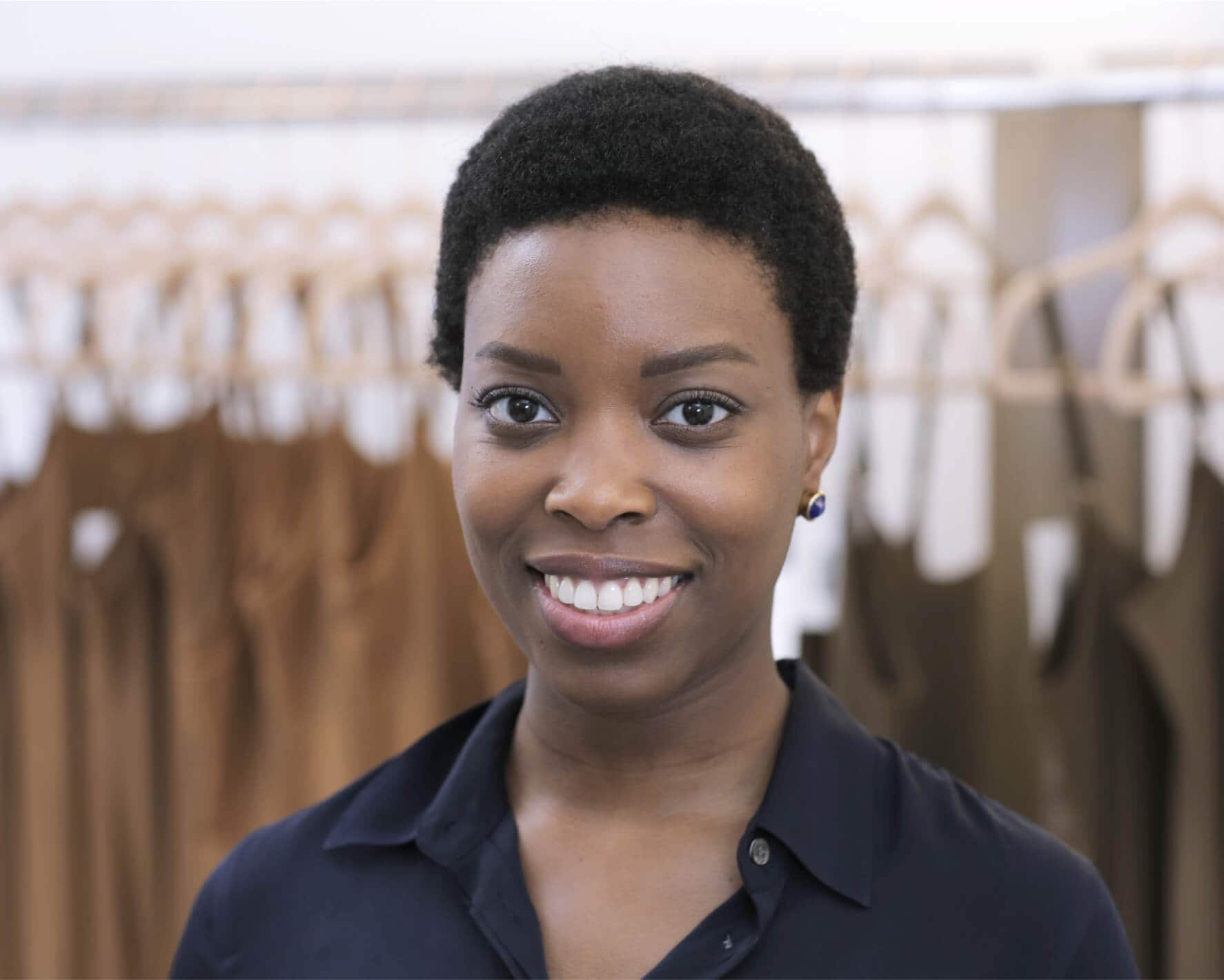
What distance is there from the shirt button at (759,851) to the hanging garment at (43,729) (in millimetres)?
911

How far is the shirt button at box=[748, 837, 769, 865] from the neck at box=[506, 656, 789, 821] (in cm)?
4

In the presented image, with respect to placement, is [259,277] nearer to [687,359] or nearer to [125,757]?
[125,757]

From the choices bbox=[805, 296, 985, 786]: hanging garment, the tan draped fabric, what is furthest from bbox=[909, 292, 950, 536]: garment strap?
the tan draped fabric

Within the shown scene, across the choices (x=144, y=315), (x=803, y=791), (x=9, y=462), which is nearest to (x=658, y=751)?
(x=803, y=791)

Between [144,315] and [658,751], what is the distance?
933mm

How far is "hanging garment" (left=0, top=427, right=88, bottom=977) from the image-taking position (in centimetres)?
133

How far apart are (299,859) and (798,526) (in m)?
0.91

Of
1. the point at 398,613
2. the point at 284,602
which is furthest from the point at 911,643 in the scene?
the point at 284,602

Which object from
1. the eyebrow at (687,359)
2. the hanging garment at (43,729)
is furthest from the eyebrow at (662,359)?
the hanging garment at (43,729)

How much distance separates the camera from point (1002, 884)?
0.69 meters

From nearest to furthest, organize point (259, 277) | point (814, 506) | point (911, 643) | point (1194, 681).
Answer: point (814, 506)
point (1194, 681)
point (911, 643)
point (259, 277)

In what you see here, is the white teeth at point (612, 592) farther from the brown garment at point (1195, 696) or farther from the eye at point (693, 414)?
the brown garment at point (1195, 696)

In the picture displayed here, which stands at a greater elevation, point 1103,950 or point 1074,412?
point 1074,412

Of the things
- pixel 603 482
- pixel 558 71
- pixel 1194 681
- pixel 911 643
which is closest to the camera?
pixel 603 482
